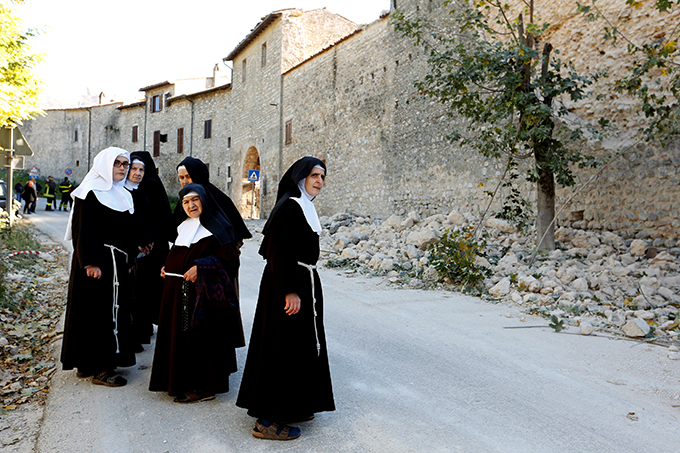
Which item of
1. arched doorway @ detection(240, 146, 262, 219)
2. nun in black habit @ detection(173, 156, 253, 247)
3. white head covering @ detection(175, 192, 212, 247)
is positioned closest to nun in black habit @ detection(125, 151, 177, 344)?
nun in black habit @ detection(173, 156, 253, 247)

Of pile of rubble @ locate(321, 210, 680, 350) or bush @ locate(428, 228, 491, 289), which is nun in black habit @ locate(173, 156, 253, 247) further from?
bush @ locate(428, 228, 491, 289)

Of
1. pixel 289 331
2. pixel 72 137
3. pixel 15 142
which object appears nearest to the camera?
pixel 289 331

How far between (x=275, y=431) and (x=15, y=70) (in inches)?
454

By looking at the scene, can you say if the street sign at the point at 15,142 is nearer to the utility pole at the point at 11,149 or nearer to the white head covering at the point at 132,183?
the utility pole at the point at 11,149

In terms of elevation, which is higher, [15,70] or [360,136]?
[15,70]

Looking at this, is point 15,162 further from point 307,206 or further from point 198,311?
point 307,206

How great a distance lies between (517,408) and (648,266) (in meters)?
5.02

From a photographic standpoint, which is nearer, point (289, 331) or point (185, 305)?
point (289, 331)

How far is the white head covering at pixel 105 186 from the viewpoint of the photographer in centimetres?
360

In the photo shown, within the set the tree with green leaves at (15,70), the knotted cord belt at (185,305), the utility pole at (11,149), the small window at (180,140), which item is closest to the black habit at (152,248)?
the knotted cord belt at (185,305)

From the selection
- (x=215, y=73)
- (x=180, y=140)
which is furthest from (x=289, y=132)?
(x=215, y=73)

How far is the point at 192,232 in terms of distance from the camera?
10.8ft

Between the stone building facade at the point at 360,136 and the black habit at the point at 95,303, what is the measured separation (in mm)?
5900

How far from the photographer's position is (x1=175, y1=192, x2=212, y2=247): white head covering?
325cm
